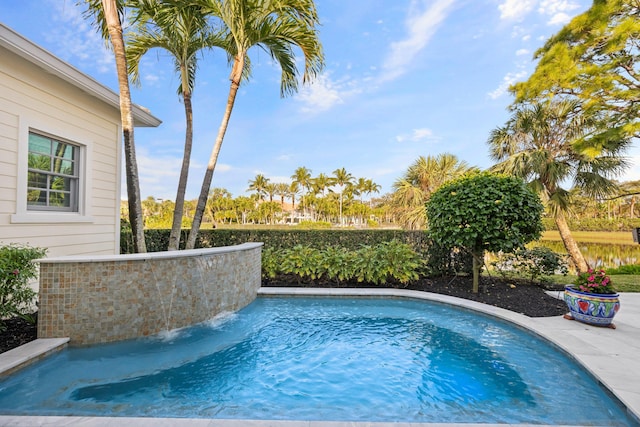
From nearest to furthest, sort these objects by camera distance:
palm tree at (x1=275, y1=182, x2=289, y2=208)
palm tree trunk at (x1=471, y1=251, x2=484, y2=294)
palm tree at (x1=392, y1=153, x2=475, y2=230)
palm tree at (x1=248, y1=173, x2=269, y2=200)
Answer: palm tree trunk at (x1=471, y1=251, x2=484, y2=294)
palm tree at (x1=392, y1=153, x2=475, y2=230)
palm tree at (x1=248, y1=173, x2=269, y2=200)
palm tree at (x1=275, y1=182, x2=289, y2=208)

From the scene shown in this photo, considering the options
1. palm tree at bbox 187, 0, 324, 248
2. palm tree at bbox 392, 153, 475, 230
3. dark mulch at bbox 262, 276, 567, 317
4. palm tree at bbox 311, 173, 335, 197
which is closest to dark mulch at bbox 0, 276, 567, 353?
dark mulch at bbox 262, 276, 567, 317

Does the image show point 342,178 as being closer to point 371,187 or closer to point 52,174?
point 371,187

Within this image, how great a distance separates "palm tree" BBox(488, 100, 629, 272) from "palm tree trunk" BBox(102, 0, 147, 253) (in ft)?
34.6

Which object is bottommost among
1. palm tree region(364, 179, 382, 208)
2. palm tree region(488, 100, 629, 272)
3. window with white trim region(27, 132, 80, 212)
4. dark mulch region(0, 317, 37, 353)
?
dark mulch region(0, 317, 37, 353)

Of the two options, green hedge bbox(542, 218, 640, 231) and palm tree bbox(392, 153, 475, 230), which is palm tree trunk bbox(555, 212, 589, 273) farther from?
green hedge bbox(542, 218, 640, 231)

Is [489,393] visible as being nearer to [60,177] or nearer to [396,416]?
Answer: [396,416]

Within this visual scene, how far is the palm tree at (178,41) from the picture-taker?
5.64m

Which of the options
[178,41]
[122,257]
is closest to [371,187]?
[178,41]

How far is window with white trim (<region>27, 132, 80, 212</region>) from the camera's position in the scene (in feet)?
15.2

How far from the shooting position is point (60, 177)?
16.9ft

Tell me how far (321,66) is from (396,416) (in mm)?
6963

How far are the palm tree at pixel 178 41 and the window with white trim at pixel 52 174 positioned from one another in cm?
184

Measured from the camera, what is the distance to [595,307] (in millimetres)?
4250

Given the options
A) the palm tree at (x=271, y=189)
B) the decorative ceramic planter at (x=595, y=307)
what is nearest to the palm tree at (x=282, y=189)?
the palm tree at (x=271, y=189)
